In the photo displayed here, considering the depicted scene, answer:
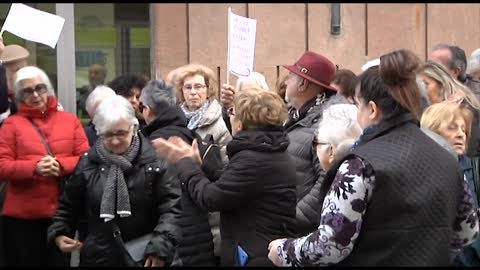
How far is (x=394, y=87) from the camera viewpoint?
11.7ft

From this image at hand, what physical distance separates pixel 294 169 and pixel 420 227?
1507 mm

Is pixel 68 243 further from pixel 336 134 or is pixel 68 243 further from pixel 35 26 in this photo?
pixel 35 26

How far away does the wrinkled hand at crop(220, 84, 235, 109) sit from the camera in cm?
693

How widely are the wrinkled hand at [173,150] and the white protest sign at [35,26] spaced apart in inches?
85.4

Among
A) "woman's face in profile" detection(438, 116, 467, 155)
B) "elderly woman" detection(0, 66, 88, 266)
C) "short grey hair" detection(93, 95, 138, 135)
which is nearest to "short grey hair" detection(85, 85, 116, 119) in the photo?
"elderly woman" detection(0, 66, 88, 266)

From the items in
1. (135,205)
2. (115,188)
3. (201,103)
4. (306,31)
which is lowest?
(135,205)

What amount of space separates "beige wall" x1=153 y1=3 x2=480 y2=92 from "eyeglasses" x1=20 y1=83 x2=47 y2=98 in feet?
12.4

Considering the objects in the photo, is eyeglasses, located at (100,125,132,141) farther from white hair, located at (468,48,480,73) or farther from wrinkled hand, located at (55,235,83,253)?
white hair, located at (468,48,480,73)

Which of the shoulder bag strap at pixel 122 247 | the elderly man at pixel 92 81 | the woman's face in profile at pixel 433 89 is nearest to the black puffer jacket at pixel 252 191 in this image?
the shoulder bag strap at pixel 122 247

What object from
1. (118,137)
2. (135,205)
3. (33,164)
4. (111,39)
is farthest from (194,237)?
(111,39)

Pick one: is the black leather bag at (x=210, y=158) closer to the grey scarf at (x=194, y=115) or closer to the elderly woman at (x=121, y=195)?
the grey scarf at (x=194, y=115)

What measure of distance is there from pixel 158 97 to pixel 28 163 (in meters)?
1.00

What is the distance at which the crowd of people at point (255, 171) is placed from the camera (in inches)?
137

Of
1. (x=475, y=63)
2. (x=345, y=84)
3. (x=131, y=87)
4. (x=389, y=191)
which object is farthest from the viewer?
(x=475, y=63)
